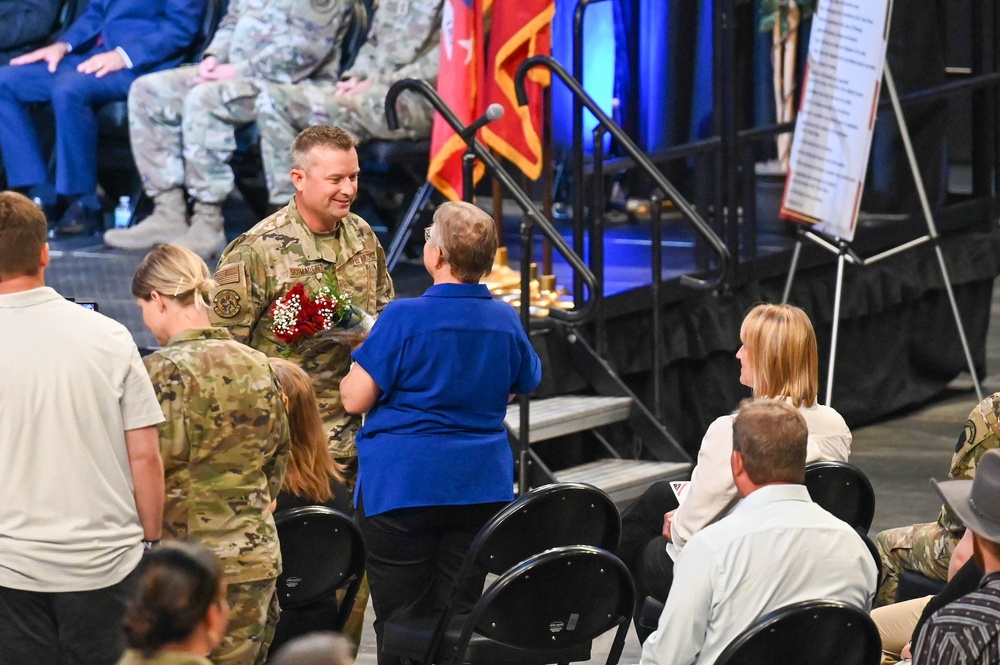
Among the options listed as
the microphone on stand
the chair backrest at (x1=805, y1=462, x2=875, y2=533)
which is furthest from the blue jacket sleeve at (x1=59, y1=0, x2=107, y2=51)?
the chair backrest at (x1=805, y1=462, x2=875, y2=533)

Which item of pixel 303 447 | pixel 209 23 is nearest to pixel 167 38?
pixel 209 23

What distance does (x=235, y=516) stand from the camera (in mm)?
3141

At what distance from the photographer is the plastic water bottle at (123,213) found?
7824 millimetres

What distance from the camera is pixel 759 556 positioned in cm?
283

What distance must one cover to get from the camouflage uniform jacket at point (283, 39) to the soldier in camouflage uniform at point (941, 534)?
12.8 feet

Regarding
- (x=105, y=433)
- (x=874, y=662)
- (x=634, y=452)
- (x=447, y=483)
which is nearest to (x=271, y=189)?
(x=634, y=452)

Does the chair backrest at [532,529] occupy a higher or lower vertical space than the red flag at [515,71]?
lower

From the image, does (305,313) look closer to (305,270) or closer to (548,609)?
(305,270)

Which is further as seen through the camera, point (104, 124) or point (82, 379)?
point (104, 124)

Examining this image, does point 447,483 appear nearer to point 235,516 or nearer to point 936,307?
point 235,516

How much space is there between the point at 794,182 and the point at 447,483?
331cm

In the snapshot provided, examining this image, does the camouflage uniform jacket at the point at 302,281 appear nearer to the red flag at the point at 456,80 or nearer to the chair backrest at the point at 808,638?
the chair backrest at the point at 808,638

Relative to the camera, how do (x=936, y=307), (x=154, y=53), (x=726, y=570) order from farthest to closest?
(x=936, y=307) → (x=154, y=53) → (x=726, y=570)

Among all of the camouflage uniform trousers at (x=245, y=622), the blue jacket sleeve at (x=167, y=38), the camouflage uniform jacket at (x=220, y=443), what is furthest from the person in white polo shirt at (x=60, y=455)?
the blue jacket sleeve at (x=167, y=38)
